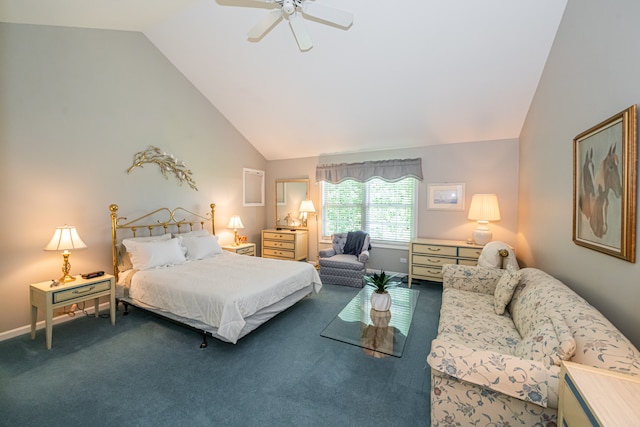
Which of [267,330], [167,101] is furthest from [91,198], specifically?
[267,330]

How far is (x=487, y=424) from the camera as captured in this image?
1.38m

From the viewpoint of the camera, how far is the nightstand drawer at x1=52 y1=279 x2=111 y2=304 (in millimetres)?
2580

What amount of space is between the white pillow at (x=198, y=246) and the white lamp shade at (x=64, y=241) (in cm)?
121

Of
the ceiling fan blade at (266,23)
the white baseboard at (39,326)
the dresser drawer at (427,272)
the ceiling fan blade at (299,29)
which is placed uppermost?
the ceiling fan blade at (266,23)

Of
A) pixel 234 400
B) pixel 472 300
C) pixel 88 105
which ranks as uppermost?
pixel 88 105

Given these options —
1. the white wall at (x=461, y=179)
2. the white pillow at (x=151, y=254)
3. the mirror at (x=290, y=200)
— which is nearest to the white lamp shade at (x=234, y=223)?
the mirror at (x=290, y=200)

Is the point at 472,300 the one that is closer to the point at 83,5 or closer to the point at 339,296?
the point at 339,296

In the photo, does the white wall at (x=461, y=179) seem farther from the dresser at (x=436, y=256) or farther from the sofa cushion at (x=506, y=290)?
the sofa cushion at (x=506, y=290)

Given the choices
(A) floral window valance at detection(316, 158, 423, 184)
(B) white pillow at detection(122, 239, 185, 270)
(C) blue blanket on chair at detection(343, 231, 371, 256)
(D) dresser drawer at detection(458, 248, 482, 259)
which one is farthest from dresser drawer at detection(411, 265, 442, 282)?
(B) white pillow at detection(122, 239, 185, 270)

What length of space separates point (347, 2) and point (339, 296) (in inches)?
141

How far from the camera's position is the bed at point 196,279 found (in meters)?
2.49

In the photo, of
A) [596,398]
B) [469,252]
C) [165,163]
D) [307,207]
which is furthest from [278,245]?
[596,398]

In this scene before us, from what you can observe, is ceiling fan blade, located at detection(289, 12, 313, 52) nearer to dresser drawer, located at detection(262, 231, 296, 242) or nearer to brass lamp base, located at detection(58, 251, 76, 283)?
brass lamp base, located at detection(58, 251, 76, 283)

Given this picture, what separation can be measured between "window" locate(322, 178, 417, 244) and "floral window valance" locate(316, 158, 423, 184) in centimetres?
15
